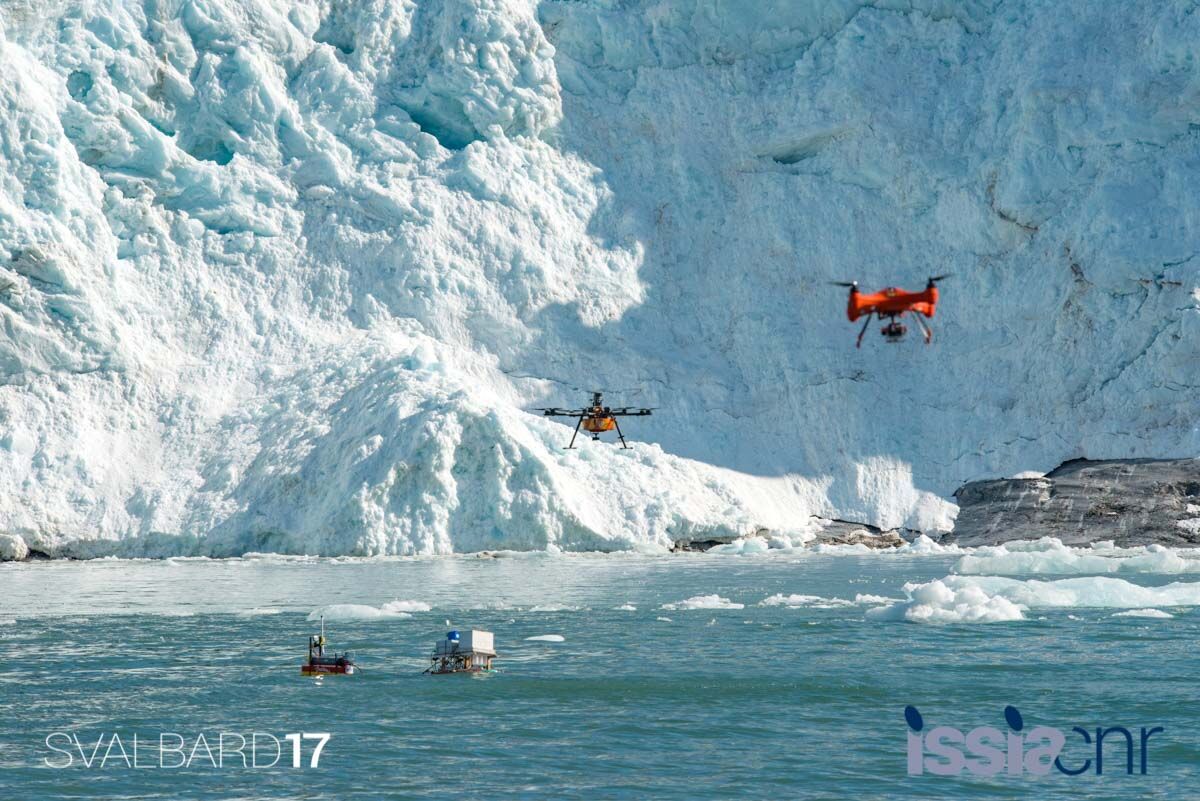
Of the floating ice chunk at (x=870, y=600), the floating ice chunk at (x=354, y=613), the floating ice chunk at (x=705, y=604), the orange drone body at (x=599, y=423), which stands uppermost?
the orange drone body at (x=599, y=423)

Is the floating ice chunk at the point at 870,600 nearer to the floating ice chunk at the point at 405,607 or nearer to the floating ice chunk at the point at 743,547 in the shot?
the floating ice chunk at the point at 405,607

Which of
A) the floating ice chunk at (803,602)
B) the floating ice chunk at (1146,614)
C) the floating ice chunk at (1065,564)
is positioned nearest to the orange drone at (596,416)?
the floating ice chunk at (1065,564)

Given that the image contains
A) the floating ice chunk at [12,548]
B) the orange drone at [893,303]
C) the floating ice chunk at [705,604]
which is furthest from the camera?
the floating ice chunk at [12,548]

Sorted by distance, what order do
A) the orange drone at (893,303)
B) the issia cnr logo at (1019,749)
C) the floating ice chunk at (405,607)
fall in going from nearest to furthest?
the issia cnr logo at (1019,749)
the orange drone at (893,303)
the floating ice chunk at (405,607)

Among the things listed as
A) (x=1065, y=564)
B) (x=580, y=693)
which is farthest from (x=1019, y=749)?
(x=1065, y=564)

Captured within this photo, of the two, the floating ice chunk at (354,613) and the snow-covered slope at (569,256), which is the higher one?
the snow-covered slope at (569,256)

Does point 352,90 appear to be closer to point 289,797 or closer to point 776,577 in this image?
point 776,577

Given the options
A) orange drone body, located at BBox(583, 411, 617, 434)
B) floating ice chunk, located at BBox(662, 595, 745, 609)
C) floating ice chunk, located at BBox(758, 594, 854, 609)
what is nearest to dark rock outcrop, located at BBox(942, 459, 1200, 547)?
orange drone body, located at BBox(583, 411, 617, 434)

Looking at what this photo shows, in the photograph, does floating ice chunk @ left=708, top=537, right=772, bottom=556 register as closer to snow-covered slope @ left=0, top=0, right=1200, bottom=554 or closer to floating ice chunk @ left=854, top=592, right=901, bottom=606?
snow-covered slope @ left=0, top=0, right=1200, bottom=554
